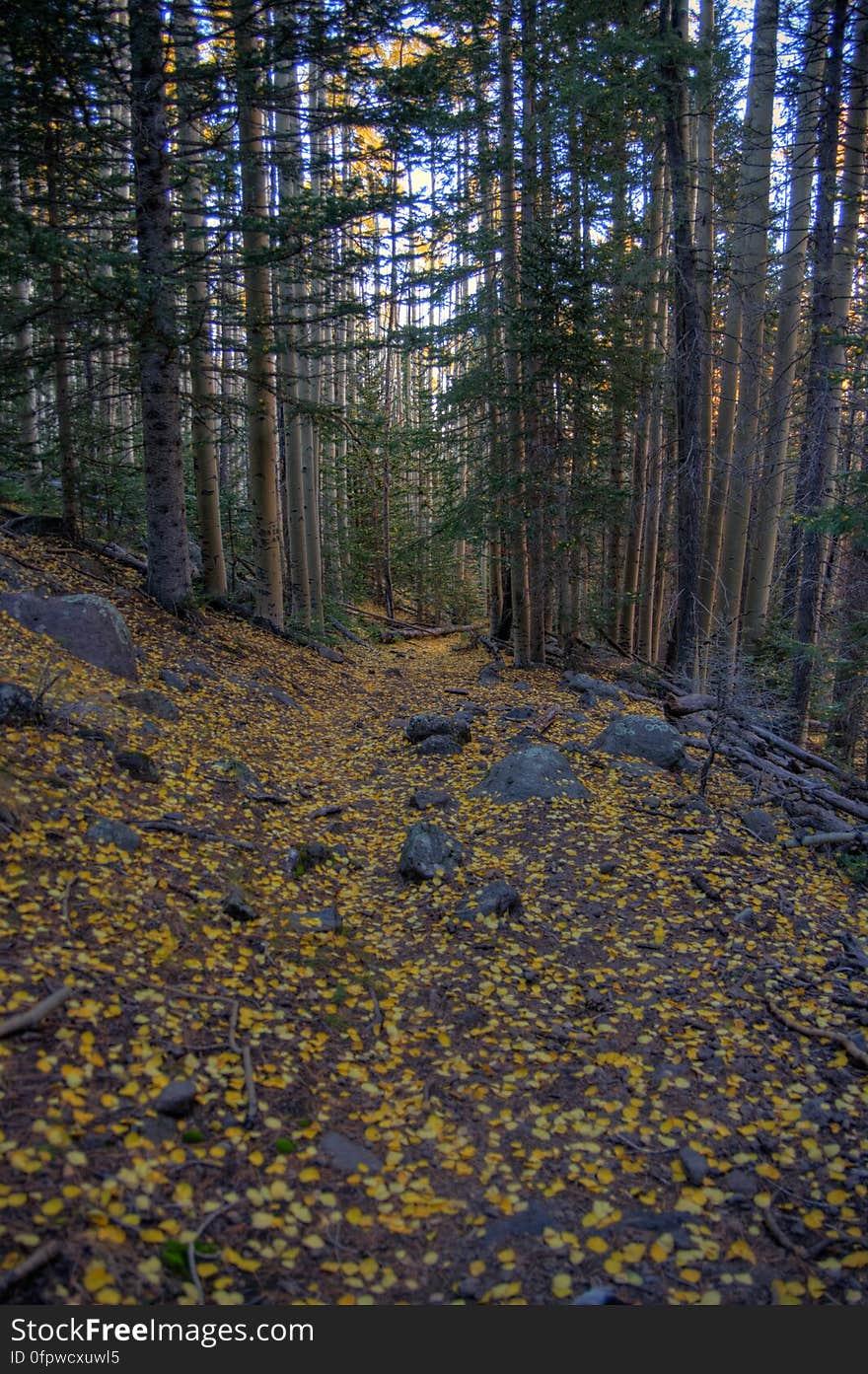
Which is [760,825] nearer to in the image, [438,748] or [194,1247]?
[438,748]

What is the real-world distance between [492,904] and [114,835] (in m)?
2.66

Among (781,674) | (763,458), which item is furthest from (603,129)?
(781,674)

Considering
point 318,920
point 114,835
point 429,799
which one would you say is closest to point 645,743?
point 429,799

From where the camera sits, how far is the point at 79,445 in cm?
951

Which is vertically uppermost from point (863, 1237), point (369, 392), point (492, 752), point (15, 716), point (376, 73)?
point (376, 73)

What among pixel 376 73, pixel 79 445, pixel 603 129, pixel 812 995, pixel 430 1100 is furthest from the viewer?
pixel 603 129

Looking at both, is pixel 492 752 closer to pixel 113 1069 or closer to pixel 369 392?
pixel 113 1069

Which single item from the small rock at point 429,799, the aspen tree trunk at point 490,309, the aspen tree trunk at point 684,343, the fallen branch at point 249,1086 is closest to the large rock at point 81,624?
the small rock at point 429,799

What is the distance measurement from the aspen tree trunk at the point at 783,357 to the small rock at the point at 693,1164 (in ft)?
28.9

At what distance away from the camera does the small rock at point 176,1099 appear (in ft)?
9.49

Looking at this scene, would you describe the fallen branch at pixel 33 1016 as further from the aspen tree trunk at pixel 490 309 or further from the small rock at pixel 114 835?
the aspen tree trunk at pixel 490 309

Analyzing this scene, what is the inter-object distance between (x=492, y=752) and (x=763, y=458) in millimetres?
7356

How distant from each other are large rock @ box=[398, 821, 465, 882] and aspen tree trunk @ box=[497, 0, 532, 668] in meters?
6.58

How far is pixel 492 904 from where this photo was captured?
5.15m
